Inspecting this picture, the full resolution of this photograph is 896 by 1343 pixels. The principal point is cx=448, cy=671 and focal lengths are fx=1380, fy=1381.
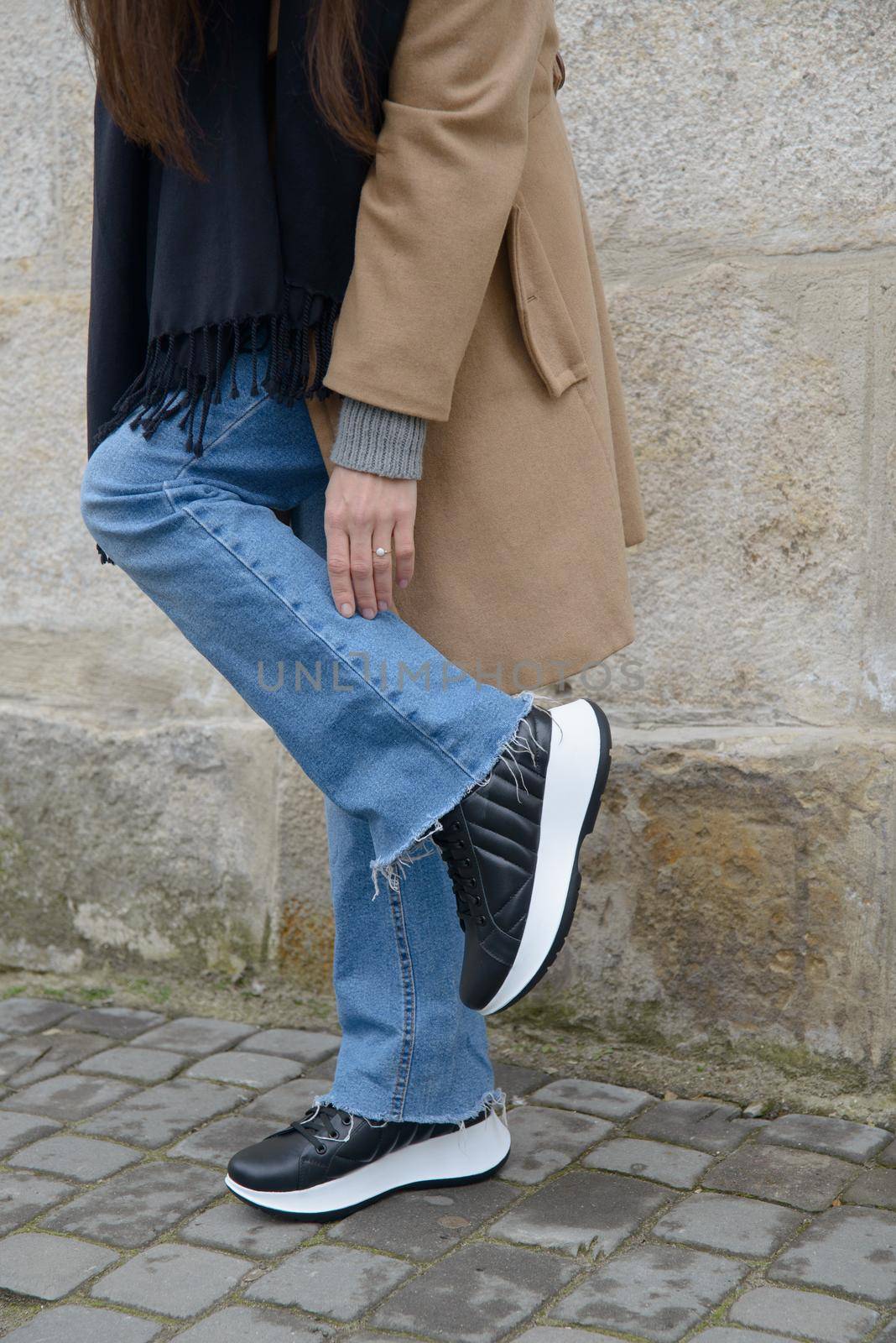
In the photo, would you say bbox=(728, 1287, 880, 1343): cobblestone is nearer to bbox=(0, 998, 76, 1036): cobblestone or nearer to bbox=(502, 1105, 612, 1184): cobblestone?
bbox=(502, 1105, 612, 1184): cobblestone

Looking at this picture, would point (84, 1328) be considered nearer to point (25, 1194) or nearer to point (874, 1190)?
point (25, 1194)

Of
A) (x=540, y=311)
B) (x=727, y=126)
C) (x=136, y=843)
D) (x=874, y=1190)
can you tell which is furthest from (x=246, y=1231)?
(x=727, y=126)

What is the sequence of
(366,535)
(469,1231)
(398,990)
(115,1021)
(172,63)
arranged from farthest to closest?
(115,1021) → (398,990) → (469,1231) → (366,535) → (172,63)

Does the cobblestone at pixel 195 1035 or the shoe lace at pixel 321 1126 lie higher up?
the shoe lace at pixel 321 1126

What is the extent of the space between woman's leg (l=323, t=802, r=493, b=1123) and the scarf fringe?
1.92 feet

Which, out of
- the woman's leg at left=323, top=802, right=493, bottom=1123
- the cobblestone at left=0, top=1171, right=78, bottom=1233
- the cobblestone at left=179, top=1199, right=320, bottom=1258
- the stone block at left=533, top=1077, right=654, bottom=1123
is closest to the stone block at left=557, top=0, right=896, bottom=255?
the woman's leg at left=323, top=802, right=493, bottom=1123

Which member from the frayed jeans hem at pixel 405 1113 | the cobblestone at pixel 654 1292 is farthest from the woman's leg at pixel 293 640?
the cobblestone at pixel 654 1292

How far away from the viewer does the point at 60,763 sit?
2781 millimetres

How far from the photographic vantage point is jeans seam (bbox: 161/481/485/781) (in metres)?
1.61

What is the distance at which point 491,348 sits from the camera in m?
1.68

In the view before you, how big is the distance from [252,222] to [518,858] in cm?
80

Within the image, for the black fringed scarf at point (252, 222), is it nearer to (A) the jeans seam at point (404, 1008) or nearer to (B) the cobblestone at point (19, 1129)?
(A) the jeans seam at point (404, 1008)

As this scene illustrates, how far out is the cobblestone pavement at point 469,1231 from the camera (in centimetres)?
157

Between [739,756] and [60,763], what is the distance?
1360 millimetres
